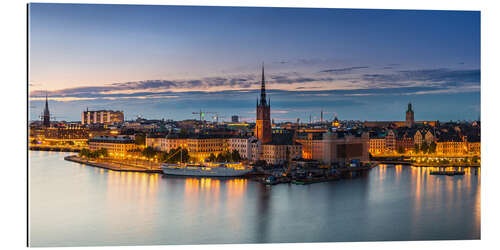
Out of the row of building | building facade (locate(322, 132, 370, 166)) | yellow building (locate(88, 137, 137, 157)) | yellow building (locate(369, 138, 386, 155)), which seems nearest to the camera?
the row of building

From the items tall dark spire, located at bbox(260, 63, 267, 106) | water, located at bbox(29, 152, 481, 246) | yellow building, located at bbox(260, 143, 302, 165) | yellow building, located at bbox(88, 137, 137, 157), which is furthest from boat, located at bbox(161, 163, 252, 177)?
yellow building, located at bbox(88, 137, 137, 157)

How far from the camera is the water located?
6.20m

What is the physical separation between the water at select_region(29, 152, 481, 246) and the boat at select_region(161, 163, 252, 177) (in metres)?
1.11

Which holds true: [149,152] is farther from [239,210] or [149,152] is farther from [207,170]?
[239,210]

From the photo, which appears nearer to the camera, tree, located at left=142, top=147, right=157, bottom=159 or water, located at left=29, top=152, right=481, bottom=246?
water, located at left=29, top=152, right=481, bottom=246

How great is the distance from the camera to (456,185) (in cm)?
1055

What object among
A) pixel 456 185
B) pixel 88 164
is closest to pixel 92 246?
pixel 456 185

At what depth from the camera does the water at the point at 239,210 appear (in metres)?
6.20

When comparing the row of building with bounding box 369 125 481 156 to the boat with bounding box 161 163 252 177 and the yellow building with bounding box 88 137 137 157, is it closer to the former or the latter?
the boat with bounding box 161 163 252 177

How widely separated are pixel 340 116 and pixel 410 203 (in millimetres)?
3148

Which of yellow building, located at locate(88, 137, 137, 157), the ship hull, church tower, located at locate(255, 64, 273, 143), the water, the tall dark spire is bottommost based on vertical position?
the water

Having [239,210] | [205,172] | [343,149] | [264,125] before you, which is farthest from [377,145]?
[239,210]

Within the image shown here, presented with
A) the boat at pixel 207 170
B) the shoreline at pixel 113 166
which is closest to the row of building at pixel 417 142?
the boat at pixel 207 170

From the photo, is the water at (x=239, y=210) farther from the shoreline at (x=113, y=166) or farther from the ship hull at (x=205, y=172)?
the shoreline at (x=113, y=166)
